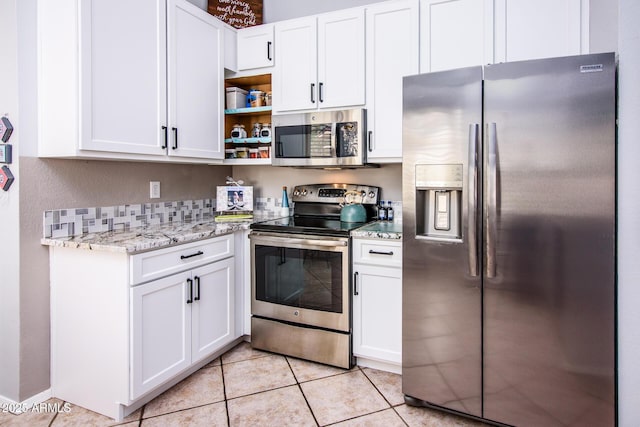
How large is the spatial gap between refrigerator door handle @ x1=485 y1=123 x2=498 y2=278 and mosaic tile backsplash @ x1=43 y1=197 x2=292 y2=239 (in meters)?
1.79

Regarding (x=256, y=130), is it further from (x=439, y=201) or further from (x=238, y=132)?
(x=439, y=201)

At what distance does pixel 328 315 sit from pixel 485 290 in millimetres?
957

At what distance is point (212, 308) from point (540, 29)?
2394mm

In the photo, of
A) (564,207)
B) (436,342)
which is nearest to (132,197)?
(436,342)

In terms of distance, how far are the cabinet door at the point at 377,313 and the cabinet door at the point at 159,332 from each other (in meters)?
0.97

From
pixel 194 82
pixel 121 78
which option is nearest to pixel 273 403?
pixel 121 78

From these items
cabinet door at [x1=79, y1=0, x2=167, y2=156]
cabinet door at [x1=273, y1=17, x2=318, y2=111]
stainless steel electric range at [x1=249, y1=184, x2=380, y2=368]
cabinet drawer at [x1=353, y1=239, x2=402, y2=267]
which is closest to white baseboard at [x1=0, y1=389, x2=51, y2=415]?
stainless steel electric range at [x1=249, y1=184, x2=380, y2=368]

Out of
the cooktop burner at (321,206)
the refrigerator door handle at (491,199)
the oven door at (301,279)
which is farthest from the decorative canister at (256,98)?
the refrigerator door handle at (491,199)

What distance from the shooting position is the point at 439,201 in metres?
1.87

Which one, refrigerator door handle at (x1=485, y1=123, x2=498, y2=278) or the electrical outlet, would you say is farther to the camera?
the electrical outlet

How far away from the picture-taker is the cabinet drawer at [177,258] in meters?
1.82

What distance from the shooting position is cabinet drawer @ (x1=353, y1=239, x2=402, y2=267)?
2.18 meters

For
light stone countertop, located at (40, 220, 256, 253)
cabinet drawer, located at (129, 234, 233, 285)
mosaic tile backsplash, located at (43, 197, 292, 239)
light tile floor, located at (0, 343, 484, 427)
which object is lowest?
light tile floor, located at (0, 343, 484, 427)

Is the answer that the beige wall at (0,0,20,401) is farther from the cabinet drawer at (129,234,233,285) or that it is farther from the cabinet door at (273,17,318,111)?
the cabinet door at (273,17,318,111)
